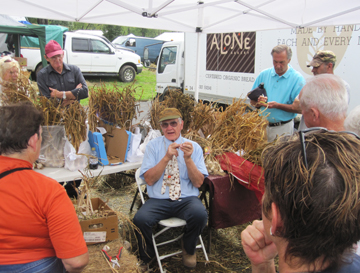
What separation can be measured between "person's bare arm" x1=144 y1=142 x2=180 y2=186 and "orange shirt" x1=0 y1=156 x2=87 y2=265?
132 cm

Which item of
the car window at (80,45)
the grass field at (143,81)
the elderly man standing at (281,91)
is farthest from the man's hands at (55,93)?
the car window at (80,45)

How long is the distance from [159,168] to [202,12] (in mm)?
2795

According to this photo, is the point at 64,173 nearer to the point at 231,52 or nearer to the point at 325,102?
the point at 325,102

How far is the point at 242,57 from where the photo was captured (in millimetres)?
6891

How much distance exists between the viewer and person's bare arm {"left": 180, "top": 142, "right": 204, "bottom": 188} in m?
2.80

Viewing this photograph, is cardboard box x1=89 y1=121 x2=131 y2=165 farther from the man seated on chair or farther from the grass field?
the grass field

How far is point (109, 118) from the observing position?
134 inches

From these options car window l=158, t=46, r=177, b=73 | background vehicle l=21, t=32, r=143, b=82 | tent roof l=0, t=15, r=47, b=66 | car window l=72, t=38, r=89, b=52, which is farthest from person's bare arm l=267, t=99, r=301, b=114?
car window l=72, t=38, r=89, b=52

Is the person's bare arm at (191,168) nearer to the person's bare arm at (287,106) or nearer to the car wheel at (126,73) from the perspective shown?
the person's bare arm at (287,106)

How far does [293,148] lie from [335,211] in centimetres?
20

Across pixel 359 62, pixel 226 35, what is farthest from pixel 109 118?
pixel 226 35

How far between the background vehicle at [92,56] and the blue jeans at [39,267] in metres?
12.3

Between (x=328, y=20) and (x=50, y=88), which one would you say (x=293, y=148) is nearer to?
(x=50, y=88)

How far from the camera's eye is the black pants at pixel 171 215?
9.00 feet
